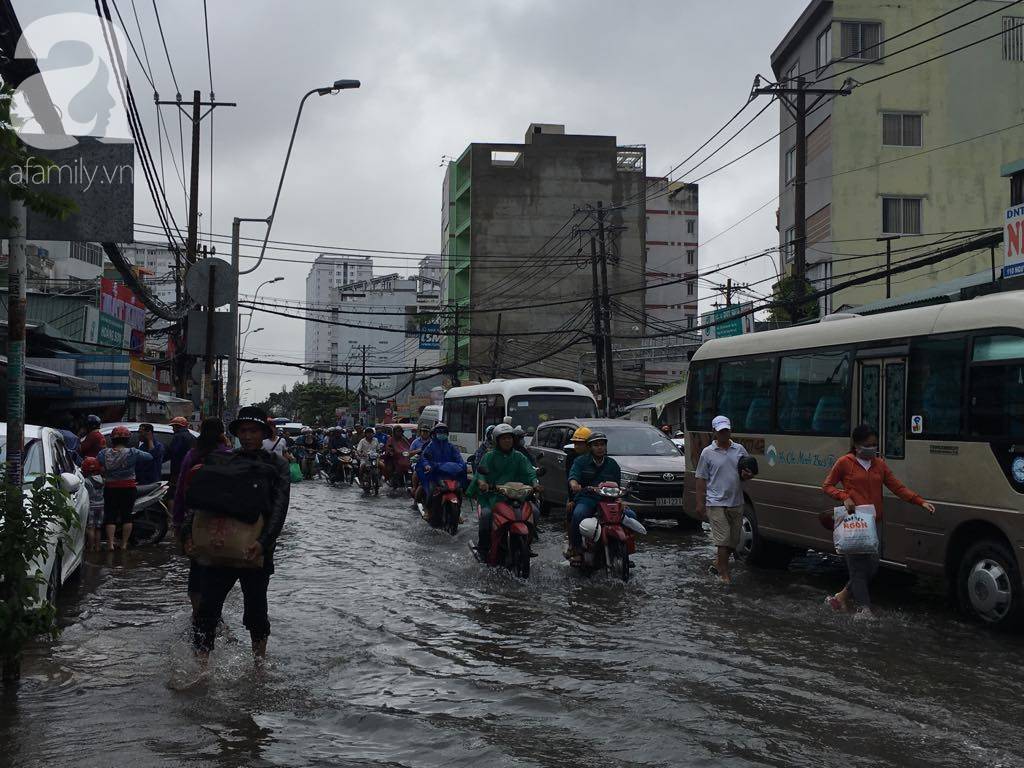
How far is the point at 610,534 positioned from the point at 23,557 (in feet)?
21.7

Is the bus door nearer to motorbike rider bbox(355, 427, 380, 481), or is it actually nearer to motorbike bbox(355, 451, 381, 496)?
motorbike bbox(355, 451, 381, 496)

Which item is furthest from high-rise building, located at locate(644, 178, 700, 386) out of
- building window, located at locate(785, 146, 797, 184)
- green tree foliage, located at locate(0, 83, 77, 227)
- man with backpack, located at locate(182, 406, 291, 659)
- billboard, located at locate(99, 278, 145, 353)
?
green tree foliage, located at locate(0, 83, 77, 227)

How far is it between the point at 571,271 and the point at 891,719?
6849 centimetres

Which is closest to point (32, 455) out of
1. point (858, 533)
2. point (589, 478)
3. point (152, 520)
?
point (589, 478)

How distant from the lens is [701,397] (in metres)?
15.3

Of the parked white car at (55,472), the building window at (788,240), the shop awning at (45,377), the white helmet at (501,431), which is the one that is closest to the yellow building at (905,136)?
the building window at (788,240)

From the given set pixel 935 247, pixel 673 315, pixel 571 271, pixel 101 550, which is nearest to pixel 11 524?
pixel 101 550

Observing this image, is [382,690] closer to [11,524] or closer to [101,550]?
[11,524]

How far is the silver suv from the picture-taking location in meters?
17.4

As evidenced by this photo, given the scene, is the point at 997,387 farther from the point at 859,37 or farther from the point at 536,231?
the point at 536,231

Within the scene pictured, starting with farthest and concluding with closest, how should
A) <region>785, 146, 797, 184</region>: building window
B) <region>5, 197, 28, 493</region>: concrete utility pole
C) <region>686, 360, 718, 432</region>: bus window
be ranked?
<region>785, 146, 797, 184</region>: building window → <region>686, 360, 718, 432</region>: bus window → <region>5, 197, 28, 493</region>: concrete utility pole

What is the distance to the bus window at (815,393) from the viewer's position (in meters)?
11.7

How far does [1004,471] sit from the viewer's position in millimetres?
9234

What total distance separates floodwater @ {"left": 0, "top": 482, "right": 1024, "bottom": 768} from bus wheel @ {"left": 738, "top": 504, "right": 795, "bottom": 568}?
3.98 ft
